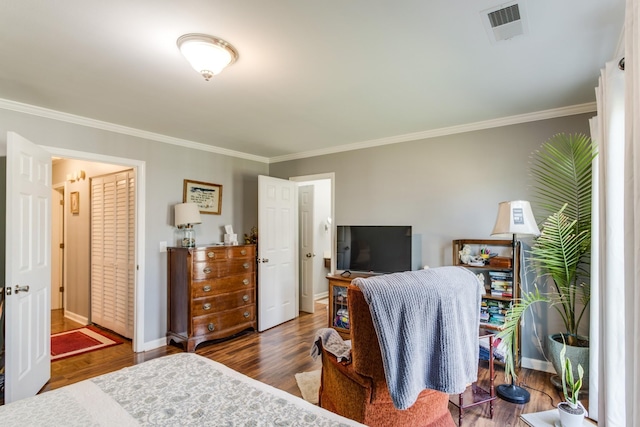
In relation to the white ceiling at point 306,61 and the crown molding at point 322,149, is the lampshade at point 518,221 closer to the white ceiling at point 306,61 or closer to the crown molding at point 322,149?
the white ceiling at point 306,61

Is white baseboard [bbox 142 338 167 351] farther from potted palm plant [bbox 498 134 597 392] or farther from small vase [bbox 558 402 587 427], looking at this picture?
small vase [bbox 558 402 587 427]

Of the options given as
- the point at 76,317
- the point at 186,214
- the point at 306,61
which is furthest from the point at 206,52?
the point at 76,317

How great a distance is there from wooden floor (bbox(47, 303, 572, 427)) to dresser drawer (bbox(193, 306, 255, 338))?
15 centimetres

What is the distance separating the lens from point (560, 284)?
107 inches

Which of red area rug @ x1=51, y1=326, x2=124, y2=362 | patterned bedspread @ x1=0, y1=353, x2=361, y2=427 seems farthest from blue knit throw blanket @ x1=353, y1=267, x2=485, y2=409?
red area rug @ x1=51, y1=326, x2=124, y2=362

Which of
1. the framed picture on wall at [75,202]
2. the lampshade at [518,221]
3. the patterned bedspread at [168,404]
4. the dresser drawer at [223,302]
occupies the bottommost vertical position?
the dresser drawer at [223,302]

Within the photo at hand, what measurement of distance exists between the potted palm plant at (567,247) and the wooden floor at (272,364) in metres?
0.25

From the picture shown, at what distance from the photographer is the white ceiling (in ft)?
5.33

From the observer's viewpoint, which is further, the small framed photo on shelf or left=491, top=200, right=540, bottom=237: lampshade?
the small framed photo on shelf

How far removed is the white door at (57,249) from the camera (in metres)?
5.26

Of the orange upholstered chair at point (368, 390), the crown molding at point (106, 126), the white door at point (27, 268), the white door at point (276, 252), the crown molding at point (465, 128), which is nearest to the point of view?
the orange upholstered chair at point (368, 390)

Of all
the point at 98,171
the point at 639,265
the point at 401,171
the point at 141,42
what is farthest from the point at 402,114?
the point at 98,171

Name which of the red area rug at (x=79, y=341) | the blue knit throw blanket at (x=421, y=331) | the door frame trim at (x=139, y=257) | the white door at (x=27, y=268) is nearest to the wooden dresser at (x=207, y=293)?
the door frame trim at (x=139, y=257)

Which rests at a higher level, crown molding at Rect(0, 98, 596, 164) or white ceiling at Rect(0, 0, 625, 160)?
white ceiling at Rect(0, 0, 625, 160)
